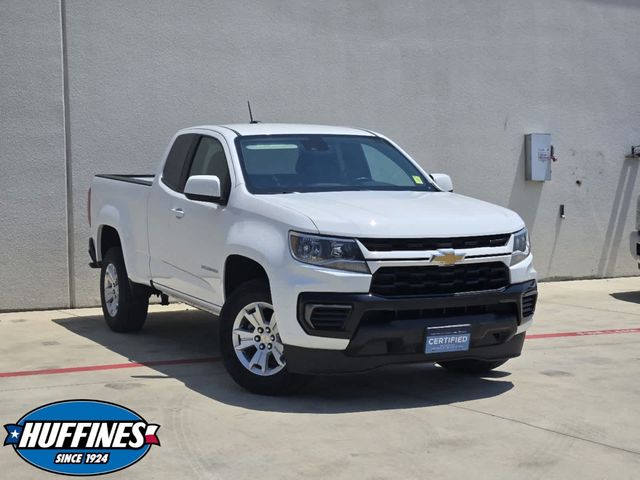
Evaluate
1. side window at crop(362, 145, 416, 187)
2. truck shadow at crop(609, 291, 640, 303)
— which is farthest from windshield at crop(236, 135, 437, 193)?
truck shadow at crop(609, 291, 640, 303)

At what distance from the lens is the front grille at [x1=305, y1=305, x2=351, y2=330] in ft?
22.7

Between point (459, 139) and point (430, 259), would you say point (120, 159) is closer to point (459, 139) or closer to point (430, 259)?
point (459, 139)

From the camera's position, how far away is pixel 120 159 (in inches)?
460

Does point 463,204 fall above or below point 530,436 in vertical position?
above

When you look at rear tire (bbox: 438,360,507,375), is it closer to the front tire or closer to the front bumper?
the front bumper

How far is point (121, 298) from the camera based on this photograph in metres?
9.95

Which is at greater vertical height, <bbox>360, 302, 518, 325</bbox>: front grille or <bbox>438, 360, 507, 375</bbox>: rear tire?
<bbox>360, 302, 518, 325</bbox>: front grille

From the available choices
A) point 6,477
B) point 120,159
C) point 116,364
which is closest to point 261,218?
point 116,364

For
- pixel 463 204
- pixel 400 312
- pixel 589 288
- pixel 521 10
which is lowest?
pixel 589 288

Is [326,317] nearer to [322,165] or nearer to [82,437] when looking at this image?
[82,437]

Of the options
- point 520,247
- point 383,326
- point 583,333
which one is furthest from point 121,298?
point 583,333

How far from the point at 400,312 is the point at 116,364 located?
2.70 meters

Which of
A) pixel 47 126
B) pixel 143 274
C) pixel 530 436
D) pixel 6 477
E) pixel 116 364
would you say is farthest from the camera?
pixel 47 126

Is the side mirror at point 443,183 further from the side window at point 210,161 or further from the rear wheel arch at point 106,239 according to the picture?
the rear wheel arch at point 106,239
